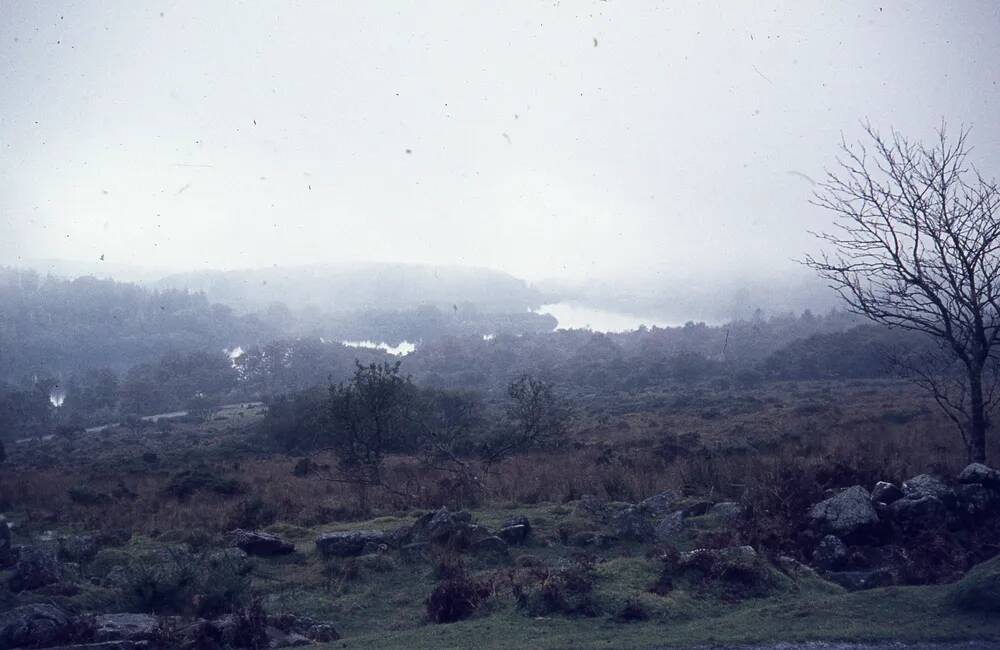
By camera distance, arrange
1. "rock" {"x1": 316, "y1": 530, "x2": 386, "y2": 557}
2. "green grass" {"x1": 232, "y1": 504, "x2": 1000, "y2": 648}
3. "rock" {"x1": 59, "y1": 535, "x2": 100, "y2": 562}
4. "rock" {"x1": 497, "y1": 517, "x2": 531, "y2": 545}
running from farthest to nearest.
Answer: "rock" {"x1": 59, "y1": 535, "x2": 100, "y2": 562}
"rock" {"x1": 316, "y1": 530, "x2": 386, "y2": 557}
"rock" {"x1": 497, "y1": 517, "x2": 531, "y2": 545}
"green grass" {"x1": 232, "y1": 504, "x2": 1000, "y2": 648}

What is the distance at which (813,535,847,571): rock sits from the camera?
844 cm

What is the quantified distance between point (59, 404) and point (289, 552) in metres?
60.8

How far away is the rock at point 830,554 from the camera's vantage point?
8.44 m

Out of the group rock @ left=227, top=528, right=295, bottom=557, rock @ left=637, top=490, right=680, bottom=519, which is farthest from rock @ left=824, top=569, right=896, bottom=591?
rock @ left=227, top=528, right=295, bottom=557

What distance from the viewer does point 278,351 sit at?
75000 mm

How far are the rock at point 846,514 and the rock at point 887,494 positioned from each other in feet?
0.66

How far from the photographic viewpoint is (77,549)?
11.2 metres

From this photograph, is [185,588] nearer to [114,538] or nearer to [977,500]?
[114,538]

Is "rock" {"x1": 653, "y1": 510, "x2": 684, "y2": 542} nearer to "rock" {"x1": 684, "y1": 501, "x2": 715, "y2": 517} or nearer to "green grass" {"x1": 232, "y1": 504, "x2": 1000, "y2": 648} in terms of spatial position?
"rock" {"x1": 684, "y1": 501, "x2": 715, "y2": 517}

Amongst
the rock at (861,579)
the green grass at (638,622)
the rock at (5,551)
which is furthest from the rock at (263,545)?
the rock at (861,579)

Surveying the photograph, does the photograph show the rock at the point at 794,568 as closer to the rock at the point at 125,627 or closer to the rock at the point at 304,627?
the rock at the point at 304,627

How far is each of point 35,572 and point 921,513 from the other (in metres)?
11.2

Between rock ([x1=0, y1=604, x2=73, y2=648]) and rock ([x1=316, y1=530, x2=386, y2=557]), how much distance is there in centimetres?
417

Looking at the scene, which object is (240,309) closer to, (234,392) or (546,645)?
(234,392)
